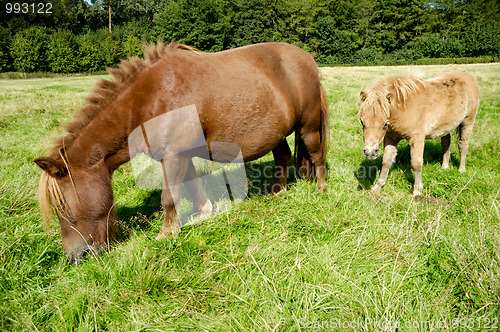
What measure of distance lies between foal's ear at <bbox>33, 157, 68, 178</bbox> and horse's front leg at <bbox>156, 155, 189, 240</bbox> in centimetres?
99

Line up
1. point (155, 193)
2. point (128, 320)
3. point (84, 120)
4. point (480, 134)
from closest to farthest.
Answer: point (128, 320) → point (84, 120) → point (155, 193) → point (480, 134)

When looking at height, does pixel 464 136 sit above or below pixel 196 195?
above

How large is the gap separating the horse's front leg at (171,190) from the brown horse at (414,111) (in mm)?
2458

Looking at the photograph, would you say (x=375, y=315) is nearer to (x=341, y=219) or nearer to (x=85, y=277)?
(x=341, y=219)

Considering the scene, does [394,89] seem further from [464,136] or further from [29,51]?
[29,51]

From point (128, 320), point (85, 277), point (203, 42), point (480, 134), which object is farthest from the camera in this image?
point (203, 42)

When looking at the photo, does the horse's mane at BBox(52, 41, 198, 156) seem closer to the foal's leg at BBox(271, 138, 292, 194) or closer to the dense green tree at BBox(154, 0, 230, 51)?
the foal's leg at BBox(271, 138, 292, 194)

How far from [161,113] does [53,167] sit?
46.0 inches

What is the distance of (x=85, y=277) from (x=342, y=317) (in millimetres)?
2335

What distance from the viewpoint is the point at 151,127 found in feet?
9.39

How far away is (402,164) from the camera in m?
5.29

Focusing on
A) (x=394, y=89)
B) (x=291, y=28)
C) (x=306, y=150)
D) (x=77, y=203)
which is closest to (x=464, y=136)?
(x=394, y=89)

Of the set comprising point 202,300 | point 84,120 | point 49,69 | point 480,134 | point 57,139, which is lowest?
point 202,300

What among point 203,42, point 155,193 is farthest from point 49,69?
point 155,193
